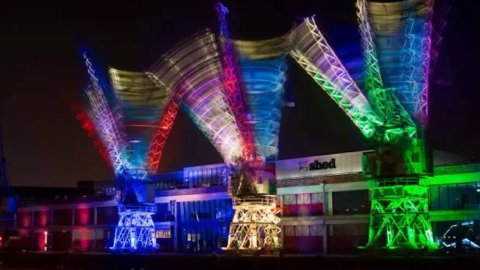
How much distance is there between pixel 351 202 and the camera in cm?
9512

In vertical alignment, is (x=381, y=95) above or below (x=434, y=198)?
above

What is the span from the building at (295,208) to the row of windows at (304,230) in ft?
0.49

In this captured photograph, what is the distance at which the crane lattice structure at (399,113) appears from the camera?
74.7 meters

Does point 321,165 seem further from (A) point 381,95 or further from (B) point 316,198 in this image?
(A) point 381,95

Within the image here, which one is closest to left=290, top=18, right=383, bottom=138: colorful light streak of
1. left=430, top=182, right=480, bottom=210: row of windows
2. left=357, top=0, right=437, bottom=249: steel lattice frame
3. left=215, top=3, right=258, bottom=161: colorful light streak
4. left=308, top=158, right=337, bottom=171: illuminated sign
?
left=357, top=0, right=437, bottom=249: steel lattice frame

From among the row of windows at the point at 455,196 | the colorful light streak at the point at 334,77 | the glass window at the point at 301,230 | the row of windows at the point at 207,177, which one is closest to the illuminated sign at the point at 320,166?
the glass window at the point at 301,230

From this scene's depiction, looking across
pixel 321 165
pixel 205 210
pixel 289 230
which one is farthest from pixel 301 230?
pixel 205 210

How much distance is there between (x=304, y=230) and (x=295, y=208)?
12.7ft

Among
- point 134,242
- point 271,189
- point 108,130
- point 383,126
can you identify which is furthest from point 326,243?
point 108,130

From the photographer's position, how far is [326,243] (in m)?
96.8

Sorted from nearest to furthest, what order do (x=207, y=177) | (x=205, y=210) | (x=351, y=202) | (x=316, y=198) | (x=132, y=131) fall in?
(x=351, y=202), (x=316, y=198), (x=132, y=131), (x=205, y=210), (x=207, y=177)

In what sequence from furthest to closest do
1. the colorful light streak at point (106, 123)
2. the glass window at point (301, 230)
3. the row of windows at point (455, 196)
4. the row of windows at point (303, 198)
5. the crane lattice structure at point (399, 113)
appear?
the colorful light streak at point (106, 123), the glass window at point (301, 230), the row of windows at point (303, 198), the row of windows at point (455, 196), the crane lattice structure at point (399, 113)

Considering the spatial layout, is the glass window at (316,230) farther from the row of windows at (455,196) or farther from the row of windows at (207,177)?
the row of windows at (207,177)

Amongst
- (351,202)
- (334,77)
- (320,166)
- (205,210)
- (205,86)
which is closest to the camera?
(334,77)
